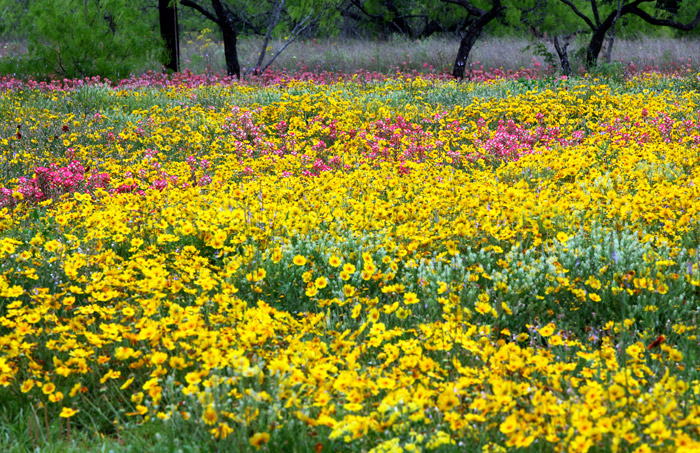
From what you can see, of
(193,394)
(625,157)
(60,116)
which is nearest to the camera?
(193,394)

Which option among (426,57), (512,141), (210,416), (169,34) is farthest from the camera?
(426,57)

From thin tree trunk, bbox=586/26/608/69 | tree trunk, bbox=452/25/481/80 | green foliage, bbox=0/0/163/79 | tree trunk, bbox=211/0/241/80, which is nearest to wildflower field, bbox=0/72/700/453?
green foliage, bbox=0/0/163/79

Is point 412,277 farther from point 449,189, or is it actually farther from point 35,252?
point 35,252

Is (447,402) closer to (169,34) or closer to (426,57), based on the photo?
(169,34)

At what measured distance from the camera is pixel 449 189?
5266mm

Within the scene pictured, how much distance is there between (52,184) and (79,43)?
9.93 metres

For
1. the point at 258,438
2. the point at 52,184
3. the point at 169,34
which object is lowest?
the point at 258,438

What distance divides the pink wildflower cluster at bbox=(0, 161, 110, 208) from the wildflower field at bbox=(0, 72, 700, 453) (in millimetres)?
33

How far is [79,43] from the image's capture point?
1466cm

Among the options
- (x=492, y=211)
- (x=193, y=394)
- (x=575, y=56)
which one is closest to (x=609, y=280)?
(x=492, y=211)

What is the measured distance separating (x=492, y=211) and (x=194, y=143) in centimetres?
489

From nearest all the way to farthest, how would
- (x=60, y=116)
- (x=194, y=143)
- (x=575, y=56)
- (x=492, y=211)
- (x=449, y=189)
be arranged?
(x=492, y=211), (x=449, y=189), (x=194, y=143), (x=60, y=116), (x=575, y=56)

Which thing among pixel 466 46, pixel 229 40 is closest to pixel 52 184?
pixel 229 40

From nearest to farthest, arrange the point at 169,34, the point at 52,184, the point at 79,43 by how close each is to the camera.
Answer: the point at 52,184
the point at 79,43
the point at 169,34
